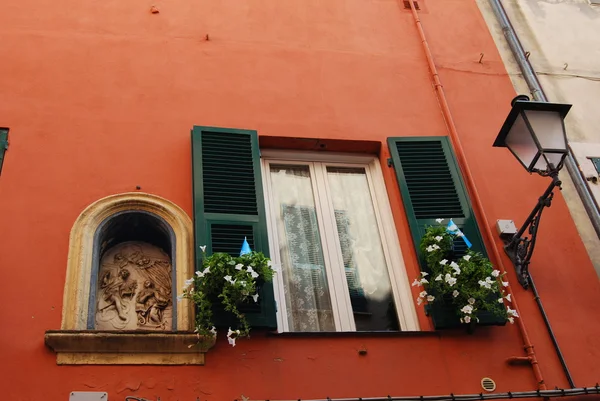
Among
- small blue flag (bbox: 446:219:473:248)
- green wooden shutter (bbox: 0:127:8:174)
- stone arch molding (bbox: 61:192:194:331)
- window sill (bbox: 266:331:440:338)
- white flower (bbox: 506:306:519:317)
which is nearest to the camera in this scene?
stone arch molding (bbox: 61:192:194:331)

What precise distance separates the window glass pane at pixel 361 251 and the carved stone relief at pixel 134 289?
4.65 ft

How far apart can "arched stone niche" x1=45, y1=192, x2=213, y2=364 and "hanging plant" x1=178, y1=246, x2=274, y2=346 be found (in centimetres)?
16

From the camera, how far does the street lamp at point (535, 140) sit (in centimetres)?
593

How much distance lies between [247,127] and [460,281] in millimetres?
2286

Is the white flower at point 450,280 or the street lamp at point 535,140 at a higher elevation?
the street lamp at point 535,140

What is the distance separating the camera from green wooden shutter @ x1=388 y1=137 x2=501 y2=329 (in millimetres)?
6406

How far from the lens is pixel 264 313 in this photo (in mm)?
5527

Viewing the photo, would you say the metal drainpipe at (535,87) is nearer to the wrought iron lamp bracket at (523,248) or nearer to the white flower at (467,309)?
the wrought iron lamp bracket at (523,248)

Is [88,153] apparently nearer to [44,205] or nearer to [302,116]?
[44,205]

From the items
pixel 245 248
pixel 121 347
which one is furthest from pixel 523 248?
pixel 121 347

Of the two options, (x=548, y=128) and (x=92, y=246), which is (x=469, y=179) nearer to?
(x=548, y=128)

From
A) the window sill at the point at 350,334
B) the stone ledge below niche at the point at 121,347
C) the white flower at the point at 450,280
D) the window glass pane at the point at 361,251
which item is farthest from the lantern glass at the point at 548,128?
the stone ledge below niche at the point at 121,347

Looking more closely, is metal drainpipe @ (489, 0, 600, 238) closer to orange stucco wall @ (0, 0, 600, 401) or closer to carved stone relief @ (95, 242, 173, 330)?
orange stucco wall @ (0, 0, 600, 401)

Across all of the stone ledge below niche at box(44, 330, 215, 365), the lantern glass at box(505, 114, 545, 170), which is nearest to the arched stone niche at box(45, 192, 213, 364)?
the stone ledge below niche at box(44, 330, 215, 365)
